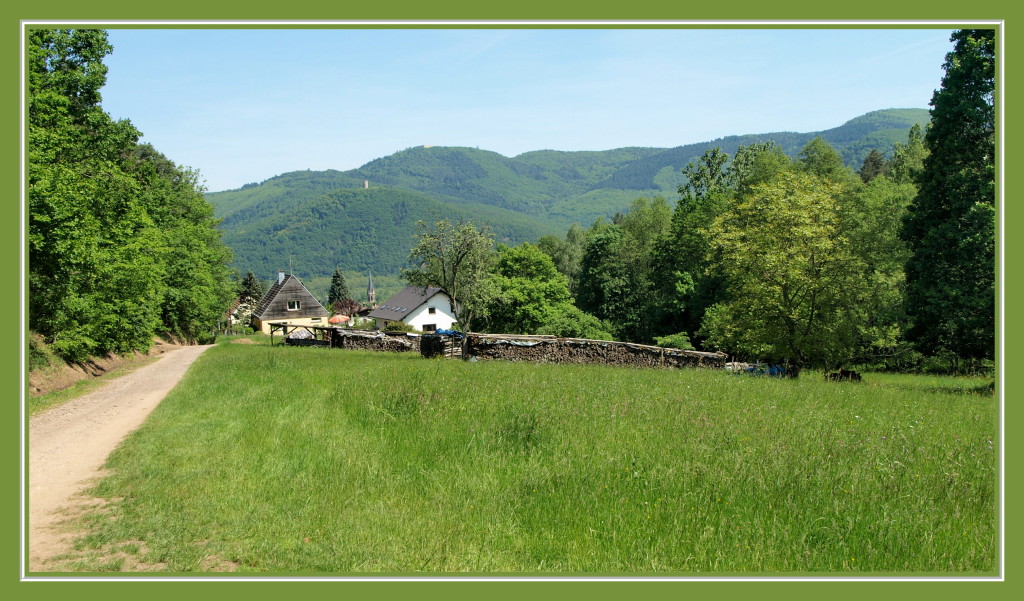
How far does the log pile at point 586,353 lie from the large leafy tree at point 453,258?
3768 millimetres

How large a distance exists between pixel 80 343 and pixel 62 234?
678cm

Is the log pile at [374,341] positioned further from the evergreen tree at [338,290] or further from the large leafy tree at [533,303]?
the evergreen tree at [338,290]

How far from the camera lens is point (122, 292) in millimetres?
25078

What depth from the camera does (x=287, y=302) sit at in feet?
271

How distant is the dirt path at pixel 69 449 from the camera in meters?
→ 6.14

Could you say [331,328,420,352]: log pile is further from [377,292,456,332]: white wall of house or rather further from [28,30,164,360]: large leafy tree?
[377,292,456,332]: white wall of house

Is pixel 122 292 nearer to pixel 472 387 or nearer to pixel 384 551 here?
pixel 472 387

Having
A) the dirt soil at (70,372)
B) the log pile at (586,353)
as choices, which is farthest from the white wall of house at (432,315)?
the log pile at (586,353)

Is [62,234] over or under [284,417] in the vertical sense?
over

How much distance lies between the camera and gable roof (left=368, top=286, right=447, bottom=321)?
84.3m

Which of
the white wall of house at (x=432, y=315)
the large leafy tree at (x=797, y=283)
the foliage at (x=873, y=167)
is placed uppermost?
the foliage at (x=873, y=167)

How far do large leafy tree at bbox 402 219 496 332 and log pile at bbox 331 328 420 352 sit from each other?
172 inches

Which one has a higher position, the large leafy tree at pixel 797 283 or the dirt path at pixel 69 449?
the large leafy tree at pixel 797 283

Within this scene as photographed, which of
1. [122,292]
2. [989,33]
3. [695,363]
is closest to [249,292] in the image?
[122,292]
